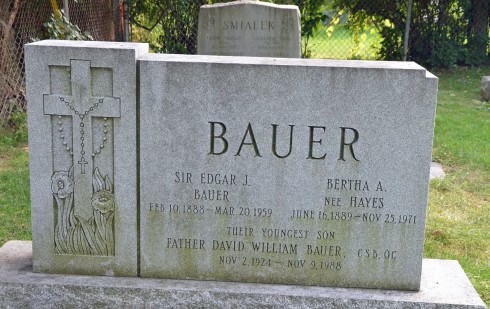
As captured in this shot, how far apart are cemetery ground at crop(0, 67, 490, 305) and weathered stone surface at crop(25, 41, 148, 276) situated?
148cm

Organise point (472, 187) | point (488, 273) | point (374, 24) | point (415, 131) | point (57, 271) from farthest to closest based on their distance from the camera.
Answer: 1. point (374, 24)
2. point (472, 187)
3. point (488, 273)
4. point (57, 271)
5. point (415, 131)

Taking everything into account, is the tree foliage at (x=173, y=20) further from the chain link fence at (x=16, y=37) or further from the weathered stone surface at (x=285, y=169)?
the weathered stone surface at (x=285, y=169)

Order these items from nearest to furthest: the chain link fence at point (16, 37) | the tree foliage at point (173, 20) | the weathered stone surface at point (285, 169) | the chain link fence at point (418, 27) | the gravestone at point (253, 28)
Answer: the weathered stone surface at point (285, 169), the gravestone at point (253, 28), the chain link fence at point (16, 37), the tree foliage at point (173, 20), the chain link fence at point (418, 27)

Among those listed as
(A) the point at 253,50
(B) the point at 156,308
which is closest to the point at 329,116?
(B) the point at 156,308

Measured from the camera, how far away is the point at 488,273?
4.51m

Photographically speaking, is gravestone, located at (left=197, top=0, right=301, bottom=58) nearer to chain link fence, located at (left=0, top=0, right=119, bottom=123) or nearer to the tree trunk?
chain link fence, located at (left=0, top=0, right=119, bottom=123)

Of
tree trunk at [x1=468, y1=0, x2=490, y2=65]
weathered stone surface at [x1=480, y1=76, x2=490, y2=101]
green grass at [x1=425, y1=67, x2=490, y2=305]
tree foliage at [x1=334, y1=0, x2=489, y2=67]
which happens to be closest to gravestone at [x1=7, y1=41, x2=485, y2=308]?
green grass at [x1=425, y1=67, x2=490, y2=305]

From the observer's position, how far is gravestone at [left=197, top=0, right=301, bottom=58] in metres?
7.57

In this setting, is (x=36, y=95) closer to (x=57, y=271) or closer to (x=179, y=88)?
(x=179, y=88)

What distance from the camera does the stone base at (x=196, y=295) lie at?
3543 millimetres

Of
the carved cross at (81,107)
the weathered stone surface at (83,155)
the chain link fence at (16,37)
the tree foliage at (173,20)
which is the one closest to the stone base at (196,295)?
the weathered stone surface at (83,155)

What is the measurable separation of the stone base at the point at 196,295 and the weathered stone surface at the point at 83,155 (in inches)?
5.0

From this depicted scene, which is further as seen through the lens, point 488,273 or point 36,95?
point 488,273

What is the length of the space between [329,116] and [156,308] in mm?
1367
